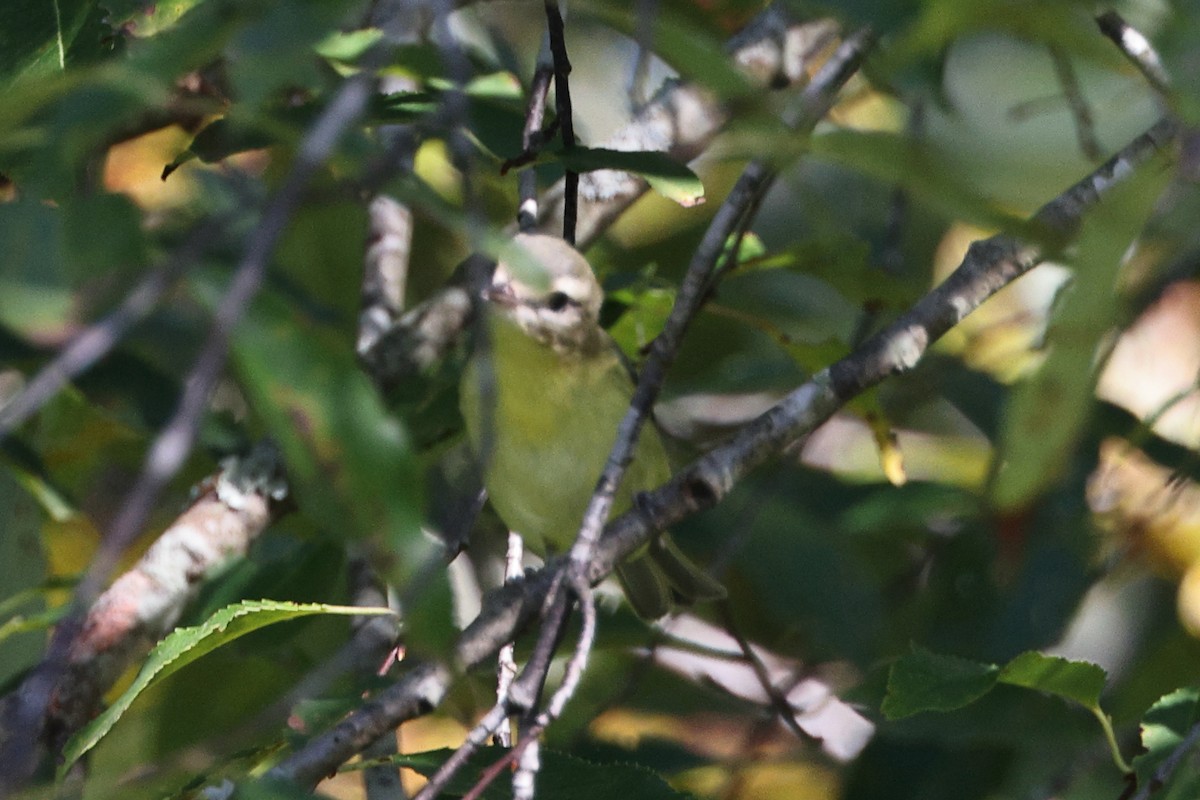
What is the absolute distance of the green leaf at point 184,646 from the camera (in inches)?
75.7

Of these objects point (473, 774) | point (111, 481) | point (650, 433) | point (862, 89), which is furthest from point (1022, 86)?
point (473, 774)

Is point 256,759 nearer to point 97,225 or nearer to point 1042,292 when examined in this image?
point 97,225

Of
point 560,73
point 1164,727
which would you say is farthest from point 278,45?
point 1164,727

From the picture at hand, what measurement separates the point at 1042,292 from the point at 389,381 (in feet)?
9.33

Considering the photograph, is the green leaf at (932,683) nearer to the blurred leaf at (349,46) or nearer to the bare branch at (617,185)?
the blurred leaf at (349,46)

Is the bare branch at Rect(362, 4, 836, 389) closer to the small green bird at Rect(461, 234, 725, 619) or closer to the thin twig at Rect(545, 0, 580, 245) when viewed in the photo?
the small green bird at Rect(461, 234, 725, 619)

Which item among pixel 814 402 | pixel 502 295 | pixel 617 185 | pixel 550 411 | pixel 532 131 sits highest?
pixel 532 131

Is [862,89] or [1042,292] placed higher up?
[862,89]

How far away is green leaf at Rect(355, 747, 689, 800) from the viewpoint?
6.62 ft

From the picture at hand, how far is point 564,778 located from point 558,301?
4.01ft

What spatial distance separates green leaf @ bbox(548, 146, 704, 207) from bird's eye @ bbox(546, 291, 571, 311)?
2.51 ft

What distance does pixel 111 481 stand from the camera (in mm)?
4988

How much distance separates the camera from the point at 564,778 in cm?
210

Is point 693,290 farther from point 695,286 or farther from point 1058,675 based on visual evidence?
point 1058,675
